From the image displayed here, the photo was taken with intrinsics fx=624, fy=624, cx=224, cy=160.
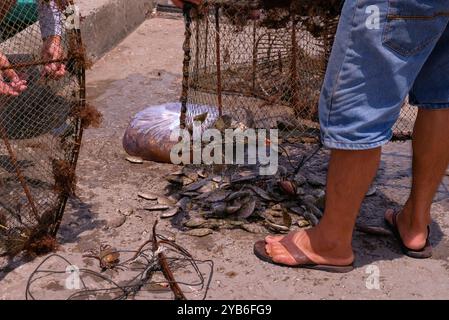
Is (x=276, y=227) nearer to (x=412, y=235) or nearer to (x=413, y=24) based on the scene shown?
(x=412, y=235)

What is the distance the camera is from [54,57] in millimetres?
2926

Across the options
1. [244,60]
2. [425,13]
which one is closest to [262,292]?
[425,13]

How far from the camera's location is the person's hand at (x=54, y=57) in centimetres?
288

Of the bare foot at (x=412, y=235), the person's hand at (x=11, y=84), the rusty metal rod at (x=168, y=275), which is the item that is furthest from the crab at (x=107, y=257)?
the bare foot at (x=412, y=235)

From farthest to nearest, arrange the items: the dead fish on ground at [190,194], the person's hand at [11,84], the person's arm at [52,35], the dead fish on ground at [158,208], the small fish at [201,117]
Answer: the small fish at [201,117], the dead fish on ground at [190,194], the dead fish on ground at [158,208], the person's hand at [11,84], the person's arm at [52,35]

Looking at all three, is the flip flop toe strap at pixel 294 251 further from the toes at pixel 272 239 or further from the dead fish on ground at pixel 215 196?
the dead fish on ground at pixel 215 196

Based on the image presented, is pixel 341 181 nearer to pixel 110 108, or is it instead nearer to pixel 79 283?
pixel 79 283

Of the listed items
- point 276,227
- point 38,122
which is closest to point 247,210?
point 276,227

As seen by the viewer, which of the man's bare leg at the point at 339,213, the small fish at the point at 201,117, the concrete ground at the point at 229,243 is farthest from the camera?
the small fish at the point at 201,117

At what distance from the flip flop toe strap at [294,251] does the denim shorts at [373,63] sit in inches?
22.2

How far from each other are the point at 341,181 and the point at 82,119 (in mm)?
1197

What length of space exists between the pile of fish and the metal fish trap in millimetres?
609

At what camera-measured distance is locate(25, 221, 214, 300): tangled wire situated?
8.52 feet

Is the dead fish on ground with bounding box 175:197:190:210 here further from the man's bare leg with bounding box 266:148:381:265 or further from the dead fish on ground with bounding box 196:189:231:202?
the man's bare leg with bounding box 266:148:381:265
